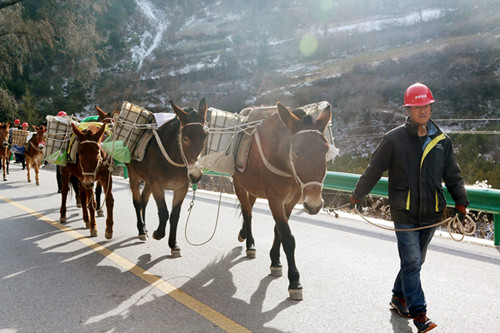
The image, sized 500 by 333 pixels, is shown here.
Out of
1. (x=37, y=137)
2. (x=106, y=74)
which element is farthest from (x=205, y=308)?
(x=106, y=74)

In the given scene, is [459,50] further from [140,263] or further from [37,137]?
[140,263]

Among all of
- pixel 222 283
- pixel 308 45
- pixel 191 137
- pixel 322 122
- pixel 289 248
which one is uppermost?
pixel 308 45

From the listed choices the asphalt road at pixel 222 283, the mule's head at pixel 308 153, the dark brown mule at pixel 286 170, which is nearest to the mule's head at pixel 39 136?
the asphalt road at pixel 222 283

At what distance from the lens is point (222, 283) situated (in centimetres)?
491

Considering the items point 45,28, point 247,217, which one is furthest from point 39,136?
point 45,28

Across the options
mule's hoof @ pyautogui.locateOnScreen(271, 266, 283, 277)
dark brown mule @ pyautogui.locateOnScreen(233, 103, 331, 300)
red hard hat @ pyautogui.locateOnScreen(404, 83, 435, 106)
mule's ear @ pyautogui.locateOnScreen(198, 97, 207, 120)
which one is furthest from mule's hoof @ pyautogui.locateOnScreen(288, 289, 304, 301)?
mule's ear @ pyautogui.locateOnScreen(198, 97, 207, 120)

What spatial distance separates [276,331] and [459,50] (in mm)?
28995

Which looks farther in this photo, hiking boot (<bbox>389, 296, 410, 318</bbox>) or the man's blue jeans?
hiking boot (<bbox>389, 296, 410, 318</bbox>)

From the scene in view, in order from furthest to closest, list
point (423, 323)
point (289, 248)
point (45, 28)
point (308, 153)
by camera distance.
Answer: point (45, 28)
point (289, 248)
point (308, 153)
point (423, 323)

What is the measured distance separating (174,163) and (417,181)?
363 centimetres

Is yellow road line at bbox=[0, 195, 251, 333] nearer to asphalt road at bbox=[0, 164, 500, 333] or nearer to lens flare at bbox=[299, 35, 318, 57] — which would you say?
asphalt road at bbox=[0, 164, 500, 333]

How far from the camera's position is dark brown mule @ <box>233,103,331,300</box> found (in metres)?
4.14

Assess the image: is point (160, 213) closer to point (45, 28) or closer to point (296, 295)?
point (296, 295)

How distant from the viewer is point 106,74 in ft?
186
